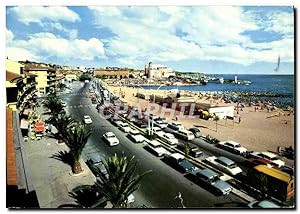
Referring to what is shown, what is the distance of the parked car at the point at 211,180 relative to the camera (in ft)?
41.2

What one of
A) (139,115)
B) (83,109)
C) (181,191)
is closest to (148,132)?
(139,115)

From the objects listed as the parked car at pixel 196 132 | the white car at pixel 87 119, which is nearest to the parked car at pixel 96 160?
the white car at pixel 87 119

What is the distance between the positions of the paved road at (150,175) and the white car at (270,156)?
2549mm

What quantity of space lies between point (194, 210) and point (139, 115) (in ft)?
27.0

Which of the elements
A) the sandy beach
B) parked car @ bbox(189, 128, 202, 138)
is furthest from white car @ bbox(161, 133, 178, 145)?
the sandy beach

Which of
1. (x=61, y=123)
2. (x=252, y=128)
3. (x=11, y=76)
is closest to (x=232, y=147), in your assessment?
(x=252, y=128)

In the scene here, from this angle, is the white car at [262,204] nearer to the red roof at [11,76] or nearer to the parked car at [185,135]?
the parked car at [185,135]

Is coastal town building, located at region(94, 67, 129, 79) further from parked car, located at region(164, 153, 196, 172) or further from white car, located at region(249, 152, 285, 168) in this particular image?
white car, located at region(249, 152, 285, 168)

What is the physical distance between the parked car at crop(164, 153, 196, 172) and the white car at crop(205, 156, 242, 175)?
1070 millimetres

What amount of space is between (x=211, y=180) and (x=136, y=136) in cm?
470

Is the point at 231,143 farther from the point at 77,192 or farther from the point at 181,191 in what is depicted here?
the point at 77,192

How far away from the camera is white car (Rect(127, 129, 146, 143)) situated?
1580cm

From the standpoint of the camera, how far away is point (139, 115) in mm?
18922

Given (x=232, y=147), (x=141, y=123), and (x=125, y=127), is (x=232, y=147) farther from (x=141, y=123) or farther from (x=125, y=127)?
(x=125, y=127)
